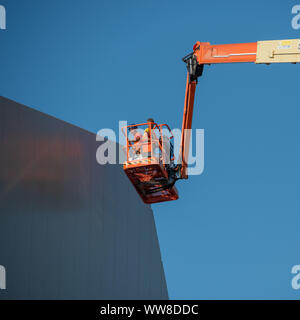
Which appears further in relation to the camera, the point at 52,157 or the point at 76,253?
the point at 76,253

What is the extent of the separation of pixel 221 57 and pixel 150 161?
147 inches

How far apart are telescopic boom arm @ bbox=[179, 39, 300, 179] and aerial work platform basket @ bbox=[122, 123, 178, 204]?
63 cm

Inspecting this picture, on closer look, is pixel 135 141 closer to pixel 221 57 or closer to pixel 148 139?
pixel 148 139

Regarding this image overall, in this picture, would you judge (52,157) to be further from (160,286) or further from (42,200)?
(160,286)

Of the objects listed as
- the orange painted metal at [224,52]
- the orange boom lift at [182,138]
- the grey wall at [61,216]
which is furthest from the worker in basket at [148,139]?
the grey wall at [61,216]

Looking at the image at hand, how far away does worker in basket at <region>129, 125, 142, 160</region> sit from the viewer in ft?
63.1

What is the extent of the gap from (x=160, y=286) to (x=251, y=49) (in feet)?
48.1

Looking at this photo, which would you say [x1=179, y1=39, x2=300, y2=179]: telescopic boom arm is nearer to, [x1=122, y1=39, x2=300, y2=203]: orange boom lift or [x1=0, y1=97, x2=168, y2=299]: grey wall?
[x1=122, y1=39, x2=300, y2=203]: orange boom lift

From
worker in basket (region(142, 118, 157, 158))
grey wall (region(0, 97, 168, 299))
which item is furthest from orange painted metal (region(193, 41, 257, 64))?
grey wall (region(0, 97, 168, 299))

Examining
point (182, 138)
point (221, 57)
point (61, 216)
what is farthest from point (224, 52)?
point (61, 216)

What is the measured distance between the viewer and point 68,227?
65.9 feet

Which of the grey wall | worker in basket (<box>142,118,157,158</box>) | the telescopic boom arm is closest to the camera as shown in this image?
the grey wall

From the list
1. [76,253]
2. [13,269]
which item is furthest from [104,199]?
[13,269]
